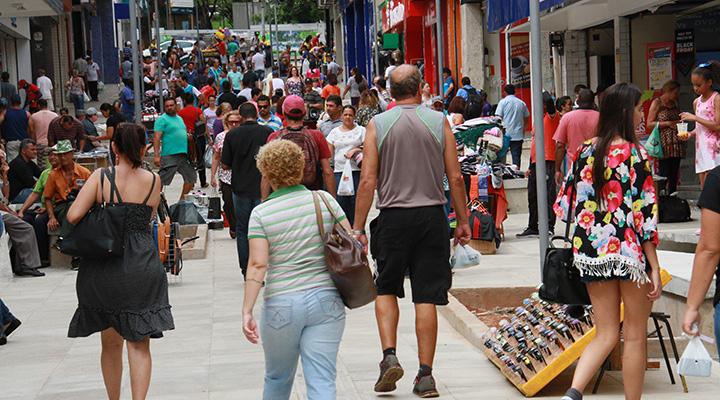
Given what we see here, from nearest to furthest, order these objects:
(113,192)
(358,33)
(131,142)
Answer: (113,192)
(131,142)
(358,33)

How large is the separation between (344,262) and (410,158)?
164cm

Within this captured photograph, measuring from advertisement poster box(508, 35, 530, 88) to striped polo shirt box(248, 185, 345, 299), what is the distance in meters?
23.8

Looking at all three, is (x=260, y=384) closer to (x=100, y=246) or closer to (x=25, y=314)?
(x=100, y=246)

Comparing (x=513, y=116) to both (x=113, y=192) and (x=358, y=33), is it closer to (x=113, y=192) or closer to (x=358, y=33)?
(x=113, y=192)

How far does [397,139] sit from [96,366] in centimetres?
294

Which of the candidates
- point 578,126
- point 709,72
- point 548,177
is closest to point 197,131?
point 548,177

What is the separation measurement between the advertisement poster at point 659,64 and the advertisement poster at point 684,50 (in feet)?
0.62

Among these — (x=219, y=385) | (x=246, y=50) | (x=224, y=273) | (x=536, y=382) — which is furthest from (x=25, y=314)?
(x=246, y=50)

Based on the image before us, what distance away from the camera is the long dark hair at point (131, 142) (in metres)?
7.07

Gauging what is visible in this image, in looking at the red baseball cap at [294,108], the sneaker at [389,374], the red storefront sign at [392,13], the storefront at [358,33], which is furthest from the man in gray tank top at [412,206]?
the storefront at [358,33]

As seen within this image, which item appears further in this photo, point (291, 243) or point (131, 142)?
point (131, 142)

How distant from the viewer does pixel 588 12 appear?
67.2 ft

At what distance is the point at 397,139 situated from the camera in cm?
744

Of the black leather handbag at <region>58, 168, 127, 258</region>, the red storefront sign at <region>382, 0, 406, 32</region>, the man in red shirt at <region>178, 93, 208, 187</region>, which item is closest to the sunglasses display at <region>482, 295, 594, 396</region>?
the black leather handbag at <region>58, 168, 127, 258</region>
